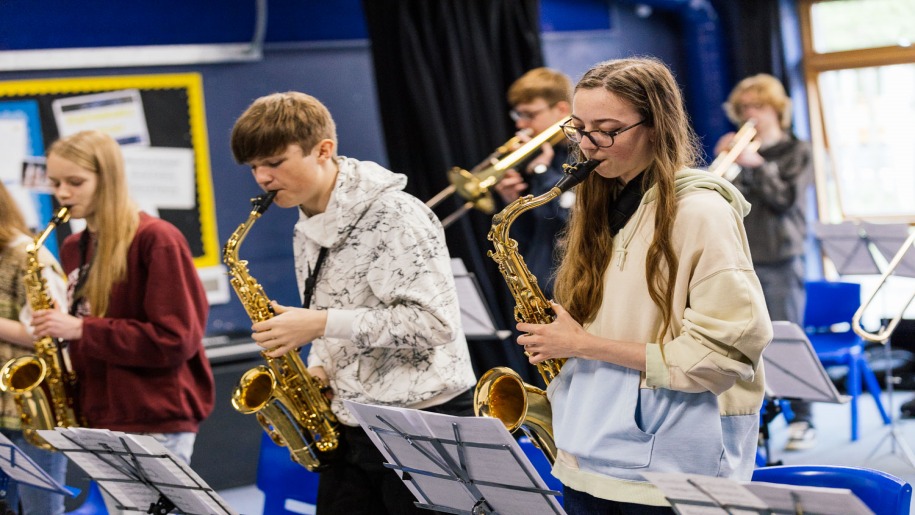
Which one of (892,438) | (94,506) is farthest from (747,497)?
(892,438)

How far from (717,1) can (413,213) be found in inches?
233

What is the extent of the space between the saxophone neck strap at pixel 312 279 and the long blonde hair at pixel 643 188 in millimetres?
737

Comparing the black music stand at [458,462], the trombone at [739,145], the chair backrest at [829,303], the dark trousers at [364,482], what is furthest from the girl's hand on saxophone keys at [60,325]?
the chair backrest at [829,303]

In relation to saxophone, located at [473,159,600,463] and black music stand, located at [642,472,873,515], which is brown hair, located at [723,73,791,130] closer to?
saxophone, located at [473,159,600,463]

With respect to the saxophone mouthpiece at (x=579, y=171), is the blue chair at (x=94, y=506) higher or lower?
lower

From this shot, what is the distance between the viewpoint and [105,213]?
3230 mm

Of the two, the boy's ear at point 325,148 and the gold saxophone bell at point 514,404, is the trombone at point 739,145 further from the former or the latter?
the gold saxophone bell at point 514,404

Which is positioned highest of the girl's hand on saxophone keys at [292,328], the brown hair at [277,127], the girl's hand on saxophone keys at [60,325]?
the brown hair at [277,127]

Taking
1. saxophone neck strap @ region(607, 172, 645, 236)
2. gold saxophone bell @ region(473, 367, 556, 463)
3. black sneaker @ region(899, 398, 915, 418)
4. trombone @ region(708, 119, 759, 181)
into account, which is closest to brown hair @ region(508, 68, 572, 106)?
trombone @ region(708, 119, 759, 181)

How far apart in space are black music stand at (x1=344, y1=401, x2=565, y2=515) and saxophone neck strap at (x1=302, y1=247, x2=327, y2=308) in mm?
522

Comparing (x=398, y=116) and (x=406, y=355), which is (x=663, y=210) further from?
(x=398, y=116)

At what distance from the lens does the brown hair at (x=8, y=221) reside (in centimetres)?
354

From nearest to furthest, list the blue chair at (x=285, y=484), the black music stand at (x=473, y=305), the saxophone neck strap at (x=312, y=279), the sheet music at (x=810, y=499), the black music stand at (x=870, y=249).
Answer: the sheet music at (x=810, y=499) → the saxophone neck strap at (x=312, y=279) → the blue chair at (x=285, y=484) → the black music stand at (x=473, y=305) → the black music stand at (x=870, y=249)

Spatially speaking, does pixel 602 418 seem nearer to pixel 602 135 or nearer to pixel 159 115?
pixel 602 135
